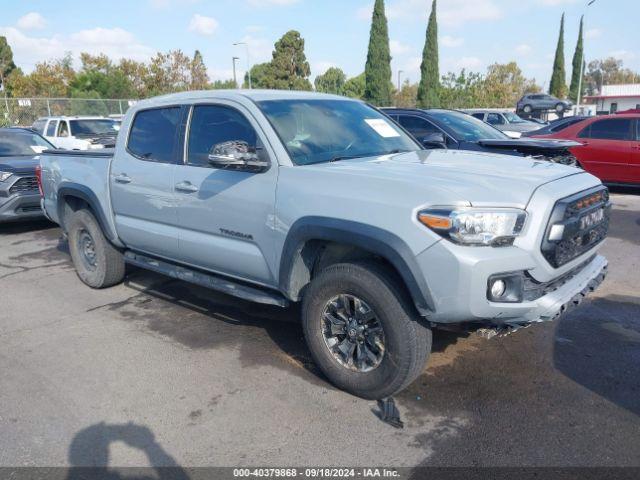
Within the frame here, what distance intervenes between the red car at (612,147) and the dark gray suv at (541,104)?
2600 cm

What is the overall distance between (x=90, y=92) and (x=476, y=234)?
45.9 m

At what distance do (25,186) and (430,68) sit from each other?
35264 mm

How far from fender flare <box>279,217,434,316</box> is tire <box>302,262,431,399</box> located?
0.14 m

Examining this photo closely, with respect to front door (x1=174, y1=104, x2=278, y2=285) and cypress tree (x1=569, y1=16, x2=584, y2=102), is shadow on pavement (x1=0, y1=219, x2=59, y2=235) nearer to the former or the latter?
front door (x1=174, y1=104, x2=278, y2=285)

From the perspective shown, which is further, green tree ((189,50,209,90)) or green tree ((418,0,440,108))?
green tree ((189,50,209,90))

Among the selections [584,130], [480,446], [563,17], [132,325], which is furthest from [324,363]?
[563,17]

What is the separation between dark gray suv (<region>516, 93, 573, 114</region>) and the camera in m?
35.1

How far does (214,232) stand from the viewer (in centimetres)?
429

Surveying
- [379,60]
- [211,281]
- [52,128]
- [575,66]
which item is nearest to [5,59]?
[379,60]

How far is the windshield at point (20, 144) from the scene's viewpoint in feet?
32.9

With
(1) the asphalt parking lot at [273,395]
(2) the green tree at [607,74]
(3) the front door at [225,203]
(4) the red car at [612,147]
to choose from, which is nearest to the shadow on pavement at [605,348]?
(1) the asphalt parking lot at [273,395]

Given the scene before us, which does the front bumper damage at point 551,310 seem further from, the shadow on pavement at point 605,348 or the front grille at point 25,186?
the front grille at point 25,186

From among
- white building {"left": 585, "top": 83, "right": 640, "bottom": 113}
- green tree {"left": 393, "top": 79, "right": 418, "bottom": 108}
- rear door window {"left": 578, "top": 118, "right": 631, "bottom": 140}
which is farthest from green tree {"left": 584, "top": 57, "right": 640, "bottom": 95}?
rear door window {"left": 578, "top": 118, "right": 631, "bottom": 140}

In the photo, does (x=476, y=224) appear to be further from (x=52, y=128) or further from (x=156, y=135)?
(x=52, y=128)
